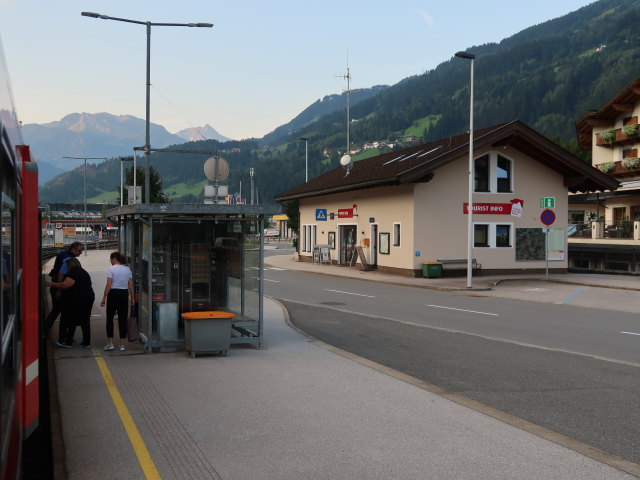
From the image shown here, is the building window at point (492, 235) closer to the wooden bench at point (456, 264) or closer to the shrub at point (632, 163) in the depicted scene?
the wooden bench at point (456, 264)

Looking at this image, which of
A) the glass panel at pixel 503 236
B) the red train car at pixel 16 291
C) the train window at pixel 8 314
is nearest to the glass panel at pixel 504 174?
the glass panel at pixel 503 236

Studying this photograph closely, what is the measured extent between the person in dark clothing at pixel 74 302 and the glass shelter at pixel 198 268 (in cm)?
92

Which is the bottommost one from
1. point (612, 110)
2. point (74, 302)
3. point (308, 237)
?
point (74, 302)

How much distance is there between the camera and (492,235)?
109 feet

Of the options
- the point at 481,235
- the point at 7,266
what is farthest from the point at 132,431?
the point at 481,235

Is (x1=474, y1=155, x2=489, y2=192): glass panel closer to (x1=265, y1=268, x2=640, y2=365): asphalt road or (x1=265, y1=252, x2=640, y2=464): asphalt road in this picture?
(x1=265, y1=268, x2=640, y2=365): asphalt road

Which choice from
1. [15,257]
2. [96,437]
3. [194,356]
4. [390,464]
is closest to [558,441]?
[390,464]

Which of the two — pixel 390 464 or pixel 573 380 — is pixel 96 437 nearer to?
pixel 390 464

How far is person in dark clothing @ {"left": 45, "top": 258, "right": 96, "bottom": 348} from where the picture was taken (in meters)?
11.4

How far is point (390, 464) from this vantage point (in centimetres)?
569

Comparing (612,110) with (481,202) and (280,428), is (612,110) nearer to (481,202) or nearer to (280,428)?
(481,202)

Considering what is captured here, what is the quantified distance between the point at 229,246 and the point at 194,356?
245cm

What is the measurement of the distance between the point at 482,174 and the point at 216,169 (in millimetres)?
21987

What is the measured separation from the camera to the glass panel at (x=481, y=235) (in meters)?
33.2
